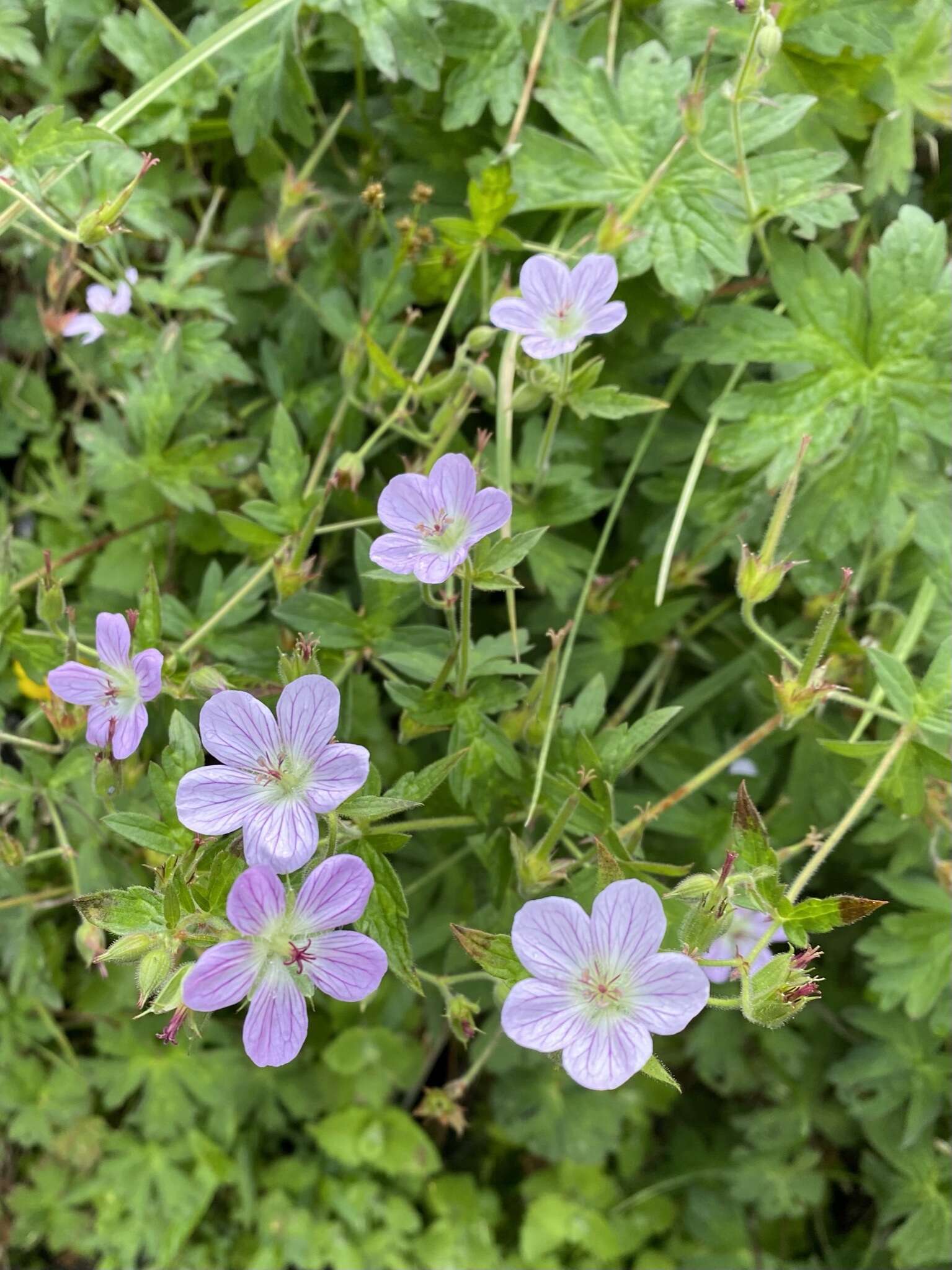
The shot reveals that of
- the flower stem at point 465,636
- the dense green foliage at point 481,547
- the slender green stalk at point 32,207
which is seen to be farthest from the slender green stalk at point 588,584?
the slender green stalk at point 32,207

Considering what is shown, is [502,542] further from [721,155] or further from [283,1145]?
[283,1145]

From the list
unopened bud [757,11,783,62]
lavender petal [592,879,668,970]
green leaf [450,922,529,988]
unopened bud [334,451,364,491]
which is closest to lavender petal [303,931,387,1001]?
green leaf [450,922,529,988]

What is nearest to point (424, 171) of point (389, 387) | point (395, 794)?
point (389, 387)

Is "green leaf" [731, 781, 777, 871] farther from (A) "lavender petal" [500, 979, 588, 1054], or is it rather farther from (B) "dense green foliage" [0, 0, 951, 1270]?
(A) "lavender petal" [500, 979, 588, 1054]

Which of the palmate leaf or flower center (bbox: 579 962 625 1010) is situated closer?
flower center (bbox: 579 962 625 1010)

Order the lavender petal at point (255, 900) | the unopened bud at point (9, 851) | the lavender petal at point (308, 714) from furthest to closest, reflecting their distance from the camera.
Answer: the unopened bud at point (9, 851) → the lavender petal at point (308, 714) → the lavender petal at point (255, 900)

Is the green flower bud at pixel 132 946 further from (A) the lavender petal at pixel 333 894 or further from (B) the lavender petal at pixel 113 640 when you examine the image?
(B) the lavender petal at pixel 113 640
